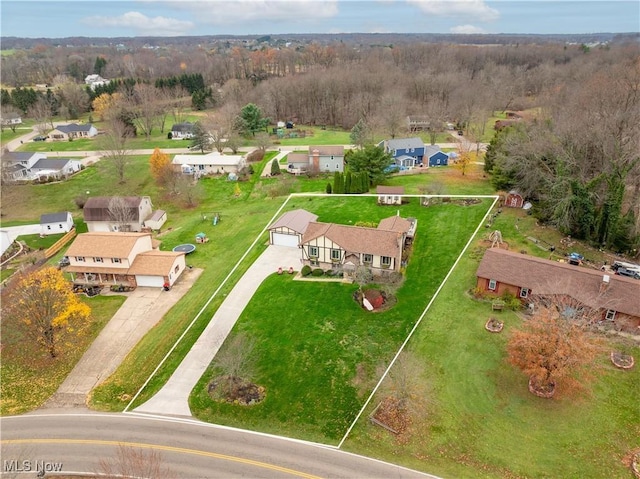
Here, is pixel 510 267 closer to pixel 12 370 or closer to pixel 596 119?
pixel 596 119

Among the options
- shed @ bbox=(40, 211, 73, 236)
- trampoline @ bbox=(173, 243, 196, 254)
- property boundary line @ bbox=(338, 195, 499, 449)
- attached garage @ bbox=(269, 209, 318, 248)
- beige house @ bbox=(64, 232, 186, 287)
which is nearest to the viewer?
property boundary line @ bbox=(338, 195, 499, 449)

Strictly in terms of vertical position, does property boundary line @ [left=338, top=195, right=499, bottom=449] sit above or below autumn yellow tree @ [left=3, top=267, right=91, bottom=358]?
below

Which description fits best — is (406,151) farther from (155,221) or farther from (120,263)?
(120,263)

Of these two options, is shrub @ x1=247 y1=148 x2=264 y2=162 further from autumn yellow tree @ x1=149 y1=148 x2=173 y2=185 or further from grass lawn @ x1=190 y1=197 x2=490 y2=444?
grass lawn @ x1=190 y1=197 x2=490 y2=444

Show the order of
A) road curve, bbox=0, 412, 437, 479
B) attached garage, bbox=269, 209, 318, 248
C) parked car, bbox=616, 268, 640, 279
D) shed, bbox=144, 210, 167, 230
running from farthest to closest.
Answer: shed, bbox=144, 210, 167, 230 < attached garage, bbox=269, 209, 318, 248 < parked car, bbox=616, 268, 640, 279 < road curve, bbox=0, 412, 437, 479

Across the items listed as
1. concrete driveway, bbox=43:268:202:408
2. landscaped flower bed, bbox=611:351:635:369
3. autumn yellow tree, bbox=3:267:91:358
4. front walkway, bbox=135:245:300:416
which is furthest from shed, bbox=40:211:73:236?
landscaped flower bed, bbox=611:351:635:369

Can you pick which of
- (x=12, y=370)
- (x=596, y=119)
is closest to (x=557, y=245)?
(x=596, y=119)
